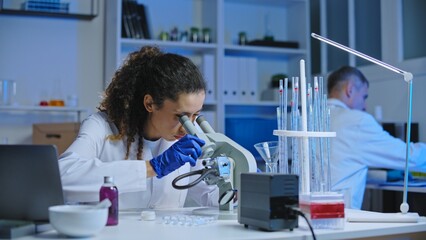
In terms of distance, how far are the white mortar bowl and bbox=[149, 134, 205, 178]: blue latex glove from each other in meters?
0.43

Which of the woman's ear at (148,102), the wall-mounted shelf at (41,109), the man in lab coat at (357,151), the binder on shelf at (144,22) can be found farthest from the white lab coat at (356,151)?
the wall-mounted shelf at (41,109)

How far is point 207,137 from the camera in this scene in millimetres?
1535

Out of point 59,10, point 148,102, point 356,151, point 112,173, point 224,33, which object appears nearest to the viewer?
point 112,173

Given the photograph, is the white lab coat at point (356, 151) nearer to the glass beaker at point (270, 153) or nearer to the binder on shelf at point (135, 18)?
the glass beaker at point (270, 153)

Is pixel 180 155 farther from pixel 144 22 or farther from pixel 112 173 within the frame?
pixel 144 22

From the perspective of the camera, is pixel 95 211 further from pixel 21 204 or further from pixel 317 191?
pixel 317 191

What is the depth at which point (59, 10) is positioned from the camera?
335cm

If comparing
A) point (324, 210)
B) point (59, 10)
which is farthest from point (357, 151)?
point (59, 10)

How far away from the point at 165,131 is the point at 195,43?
181 centimetres

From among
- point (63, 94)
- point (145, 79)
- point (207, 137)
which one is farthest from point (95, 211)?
point (63, 94)

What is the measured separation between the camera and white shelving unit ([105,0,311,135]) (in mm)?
3449

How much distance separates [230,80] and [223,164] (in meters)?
2.19

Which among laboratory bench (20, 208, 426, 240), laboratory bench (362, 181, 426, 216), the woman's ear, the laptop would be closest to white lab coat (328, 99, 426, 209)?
laboratory bench (362, 181, 426, 216)

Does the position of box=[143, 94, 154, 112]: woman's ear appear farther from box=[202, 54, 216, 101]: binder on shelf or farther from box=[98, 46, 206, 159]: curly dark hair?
box=[202, 54, 216, 101]: binder on shelf
